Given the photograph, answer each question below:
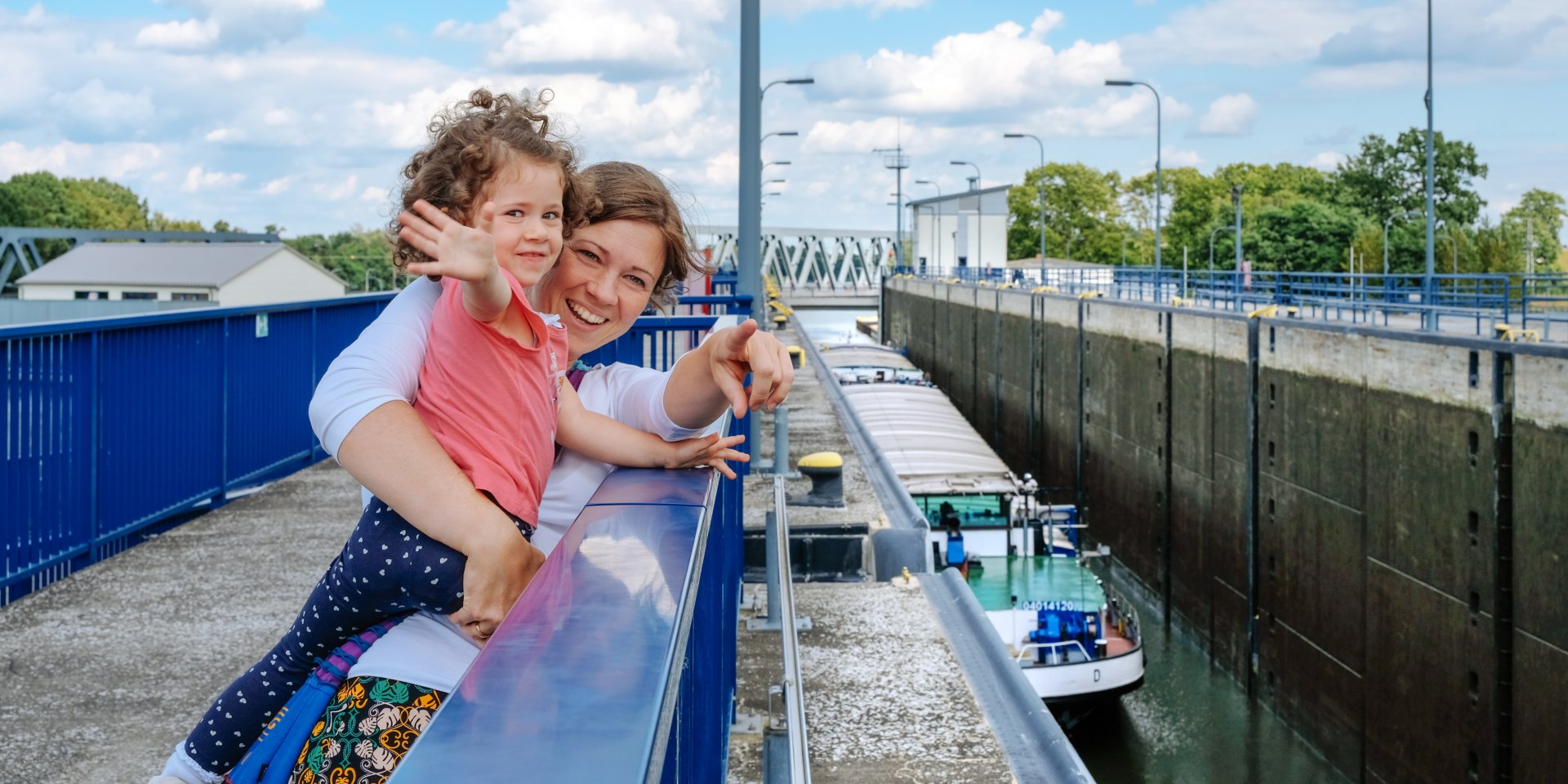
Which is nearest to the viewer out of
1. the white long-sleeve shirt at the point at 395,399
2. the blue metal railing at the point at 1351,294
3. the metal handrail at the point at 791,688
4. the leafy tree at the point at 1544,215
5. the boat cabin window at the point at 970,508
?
the white long-sleeve shirt at the point at 395,399

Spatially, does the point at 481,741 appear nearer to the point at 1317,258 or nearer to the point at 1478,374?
the point at 1478,374

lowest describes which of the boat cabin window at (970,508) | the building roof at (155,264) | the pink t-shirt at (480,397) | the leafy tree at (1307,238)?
the boat cabin window at (970,508)

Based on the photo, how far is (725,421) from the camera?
350 cm

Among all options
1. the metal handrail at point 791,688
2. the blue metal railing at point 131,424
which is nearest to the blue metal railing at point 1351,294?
the blue metal railing at point 131,424

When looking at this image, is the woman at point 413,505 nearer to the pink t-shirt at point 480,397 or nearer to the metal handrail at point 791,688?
the pink t-shirt at point 480,397

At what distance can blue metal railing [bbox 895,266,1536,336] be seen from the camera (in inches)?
811

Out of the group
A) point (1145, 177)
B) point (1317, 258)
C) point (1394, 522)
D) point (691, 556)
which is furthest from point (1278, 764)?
point (1145, 177)

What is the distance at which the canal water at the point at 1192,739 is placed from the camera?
56.2 feet

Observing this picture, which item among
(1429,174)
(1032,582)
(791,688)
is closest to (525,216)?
(791,688)

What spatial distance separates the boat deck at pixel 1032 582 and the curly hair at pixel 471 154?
58.5ft

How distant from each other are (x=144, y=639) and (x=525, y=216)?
13.1 feet

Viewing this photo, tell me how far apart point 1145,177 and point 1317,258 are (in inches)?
1789

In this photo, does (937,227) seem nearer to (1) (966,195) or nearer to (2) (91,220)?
(1) (966,195)

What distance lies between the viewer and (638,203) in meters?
2.69
